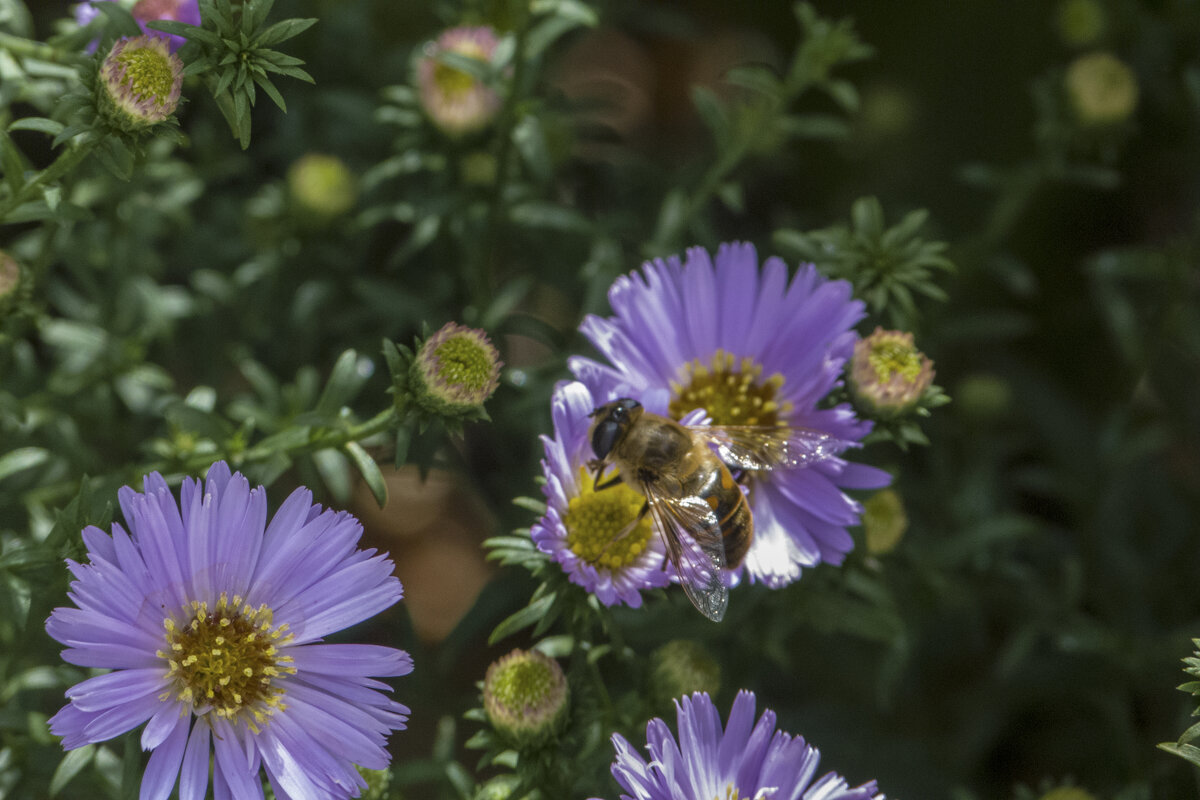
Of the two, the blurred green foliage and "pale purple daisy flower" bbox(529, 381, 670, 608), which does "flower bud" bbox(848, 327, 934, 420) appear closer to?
the blurred green foliage

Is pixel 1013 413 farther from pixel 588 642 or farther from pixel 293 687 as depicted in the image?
pixel 293 687

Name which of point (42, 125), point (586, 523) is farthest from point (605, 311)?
point (42, 125)

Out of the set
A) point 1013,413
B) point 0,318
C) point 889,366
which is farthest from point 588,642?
point 1013,413

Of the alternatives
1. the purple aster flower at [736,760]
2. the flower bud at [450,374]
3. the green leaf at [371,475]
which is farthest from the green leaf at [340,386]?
the purple aster flower at [736,760]

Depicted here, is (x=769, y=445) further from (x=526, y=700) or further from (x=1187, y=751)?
(x=1187, y=751)

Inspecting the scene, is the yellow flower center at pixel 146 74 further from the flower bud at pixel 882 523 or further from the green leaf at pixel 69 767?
the flower bud at pixel 882 523

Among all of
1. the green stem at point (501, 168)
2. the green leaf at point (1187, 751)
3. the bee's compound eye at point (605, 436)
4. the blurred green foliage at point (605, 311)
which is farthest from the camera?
the green stem at point (501, 168)

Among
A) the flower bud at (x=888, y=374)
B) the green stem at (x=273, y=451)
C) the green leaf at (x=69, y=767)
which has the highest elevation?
the flower bud at (x=888, y=374)
